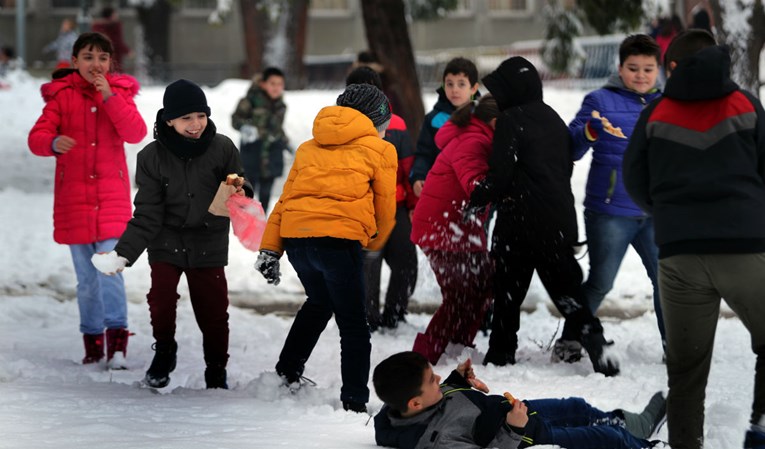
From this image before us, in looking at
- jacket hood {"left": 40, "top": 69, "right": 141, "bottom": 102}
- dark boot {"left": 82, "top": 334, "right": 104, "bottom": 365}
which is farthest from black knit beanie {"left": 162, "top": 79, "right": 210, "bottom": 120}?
dark boot {"left": 82, "top": 334, "right": 104, "bottom": 365}

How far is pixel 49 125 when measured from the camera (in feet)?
25.1

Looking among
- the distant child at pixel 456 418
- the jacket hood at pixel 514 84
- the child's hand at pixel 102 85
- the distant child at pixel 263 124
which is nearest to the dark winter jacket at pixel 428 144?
the jacket hood at pixel 514 84

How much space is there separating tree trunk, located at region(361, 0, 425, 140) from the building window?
3433 cm

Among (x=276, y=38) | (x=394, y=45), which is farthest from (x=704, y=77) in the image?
(x=276, y=38)

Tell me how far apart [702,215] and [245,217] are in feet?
8.49

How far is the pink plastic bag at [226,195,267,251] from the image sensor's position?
668 centimetres

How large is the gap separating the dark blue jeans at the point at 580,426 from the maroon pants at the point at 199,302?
221cm

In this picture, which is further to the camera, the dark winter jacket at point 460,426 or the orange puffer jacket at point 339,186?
the orange puffer jacket at point 339,186

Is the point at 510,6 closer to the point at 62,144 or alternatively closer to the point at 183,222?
the point at 62,144

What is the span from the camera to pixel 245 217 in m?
6.69

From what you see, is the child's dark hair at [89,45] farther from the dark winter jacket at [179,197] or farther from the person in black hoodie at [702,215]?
the person in black hoodie at [702,215]

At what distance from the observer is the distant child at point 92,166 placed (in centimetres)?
764

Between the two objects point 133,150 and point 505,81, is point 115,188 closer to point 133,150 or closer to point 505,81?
point 505,81

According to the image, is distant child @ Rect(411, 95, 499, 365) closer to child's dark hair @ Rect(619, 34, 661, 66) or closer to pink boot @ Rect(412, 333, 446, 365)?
pink boot @ Rect(412, 333, 446, 365)
